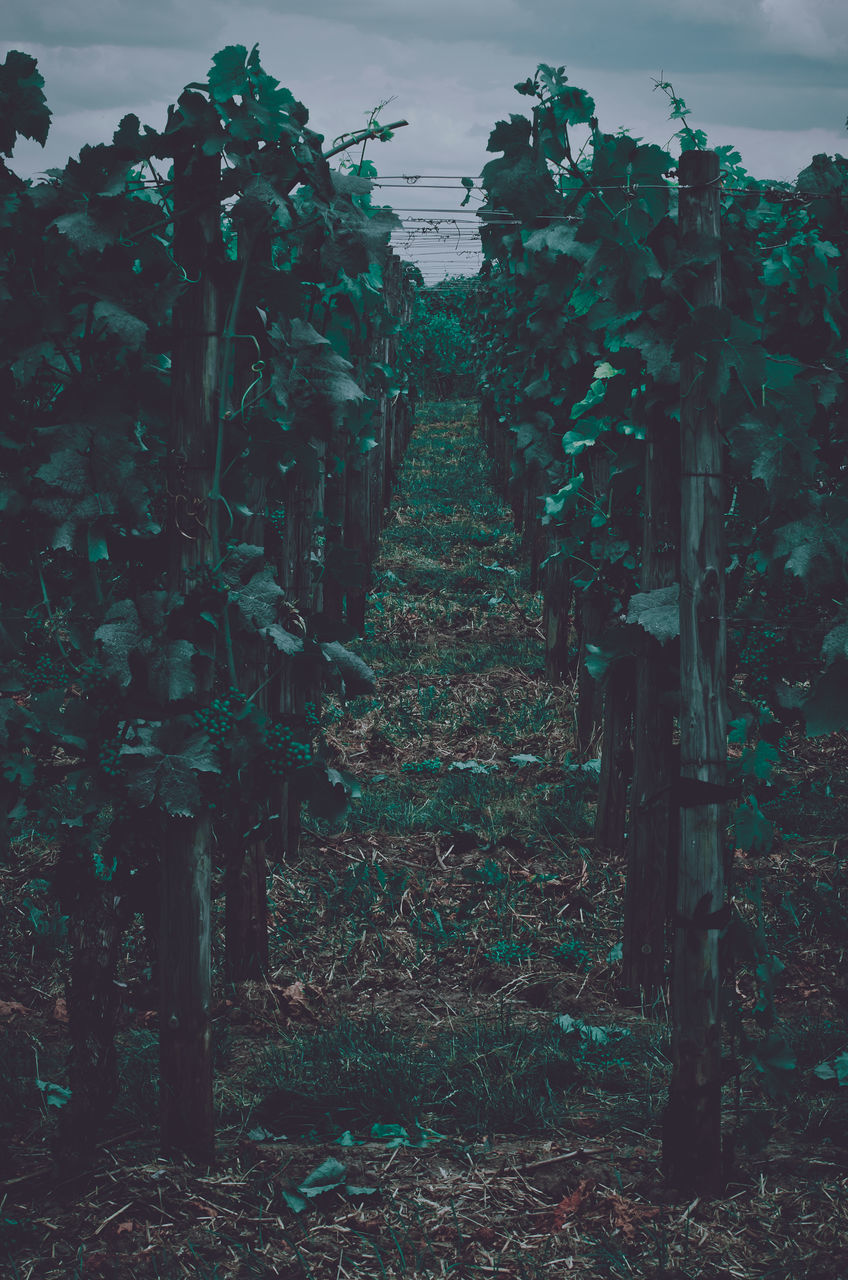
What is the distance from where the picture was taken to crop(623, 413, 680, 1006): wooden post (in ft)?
14.0

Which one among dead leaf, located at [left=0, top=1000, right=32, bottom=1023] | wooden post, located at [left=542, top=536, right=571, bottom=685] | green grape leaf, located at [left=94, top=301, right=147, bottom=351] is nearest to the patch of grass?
dead leaf, located at [left=0, top=1000, right=32, bottom=1023]

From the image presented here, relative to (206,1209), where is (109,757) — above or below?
above

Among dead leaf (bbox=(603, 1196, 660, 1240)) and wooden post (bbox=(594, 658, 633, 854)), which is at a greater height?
wooden post (bbox=(594, 658, 633, 854))

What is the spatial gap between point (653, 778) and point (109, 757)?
7.31 ft

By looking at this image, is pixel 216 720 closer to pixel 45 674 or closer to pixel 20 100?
pixel 45 674

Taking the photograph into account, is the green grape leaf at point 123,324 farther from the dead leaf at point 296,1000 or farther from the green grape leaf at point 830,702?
the dead leaf at point 296,1000

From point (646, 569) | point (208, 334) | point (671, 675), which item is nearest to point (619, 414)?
point (646, 569)

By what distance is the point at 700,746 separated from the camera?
289cm

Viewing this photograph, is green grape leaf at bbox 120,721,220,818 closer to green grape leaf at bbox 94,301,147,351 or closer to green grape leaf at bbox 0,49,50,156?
green grape leaf at bbox 94,301,147,351

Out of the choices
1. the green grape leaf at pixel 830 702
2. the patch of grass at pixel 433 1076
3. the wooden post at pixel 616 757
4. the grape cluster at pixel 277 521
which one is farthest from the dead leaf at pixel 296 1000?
the grape cluster at pixel 277 521

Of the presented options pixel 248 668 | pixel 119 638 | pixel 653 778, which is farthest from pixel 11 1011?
pixel 653 778

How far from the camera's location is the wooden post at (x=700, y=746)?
2.87 meters

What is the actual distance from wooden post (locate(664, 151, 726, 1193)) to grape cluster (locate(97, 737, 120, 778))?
1469mm

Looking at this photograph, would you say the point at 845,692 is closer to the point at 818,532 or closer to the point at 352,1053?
the point at 818,532
